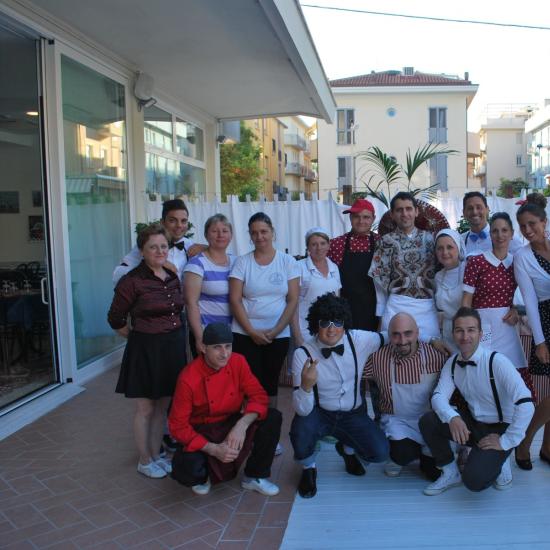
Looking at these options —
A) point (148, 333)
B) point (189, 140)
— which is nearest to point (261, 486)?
point (148, 333)

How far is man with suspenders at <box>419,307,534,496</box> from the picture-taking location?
2934 mm

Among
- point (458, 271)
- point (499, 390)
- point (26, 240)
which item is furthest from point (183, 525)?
point (26, 240)

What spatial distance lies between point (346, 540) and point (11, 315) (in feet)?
15.6

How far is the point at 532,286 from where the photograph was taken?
3.29 meters

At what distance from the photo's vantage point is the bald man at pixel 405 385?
325 cm

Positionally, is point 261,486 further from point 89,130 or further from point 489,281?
point 89,130

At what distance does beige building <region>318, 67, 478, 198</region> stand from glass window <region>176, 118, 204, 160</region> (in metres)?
15.4

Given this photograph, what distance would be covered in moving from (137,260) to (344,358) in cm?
148

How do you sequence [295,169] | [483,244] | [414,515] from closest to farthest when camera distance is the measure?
[414,515], [483,244], [295,169]

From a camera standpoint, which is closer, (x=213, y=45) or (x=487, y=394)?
(x=487, y=394)

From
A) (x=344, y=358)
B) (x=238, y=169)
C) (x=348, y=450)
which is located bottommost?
(x=348, y=450)

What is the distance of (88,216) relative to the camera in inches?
225

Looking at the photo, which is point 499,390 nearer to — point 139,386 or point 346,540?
point 346,540

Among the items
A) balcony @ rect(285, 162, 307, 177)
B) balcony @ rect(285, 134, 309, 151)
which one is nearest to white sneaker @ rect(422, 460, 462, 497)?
balcony @ rect(285, 162, 307, 177)
